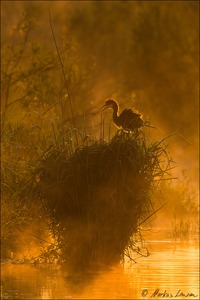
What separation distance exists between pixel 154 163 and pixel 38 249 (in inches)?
161

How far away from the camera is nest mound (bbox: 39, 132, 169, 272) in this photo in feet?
56.9

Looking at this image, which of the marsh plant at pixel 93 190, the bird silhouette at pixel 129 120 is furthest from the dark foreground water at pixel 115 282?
the bird silhouette at pixel 129 120

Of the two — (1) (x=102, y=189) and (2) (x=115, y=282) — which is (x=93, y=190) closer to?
(1) (x=102, y=189)

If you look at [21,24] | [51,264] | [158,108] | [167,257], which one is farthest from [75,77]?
[51,264]

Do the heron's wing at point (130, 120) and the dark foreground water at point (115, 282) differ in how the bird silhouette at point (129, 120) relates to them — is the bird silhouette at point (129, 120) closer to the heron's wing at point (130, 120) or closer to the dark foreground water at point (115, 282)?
the heron's wing at point (130, 120)

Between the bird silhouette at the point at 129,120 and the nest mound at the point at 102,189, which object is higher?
the bird silhouette at the point at 129,120

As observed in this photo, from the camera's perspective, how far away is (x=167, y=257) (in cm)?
2166

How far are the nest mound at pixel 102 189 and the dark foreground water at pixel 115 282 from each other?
1.62ft

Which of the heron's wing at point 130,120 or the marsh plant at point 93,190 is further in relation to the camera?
the heron's wing at point 130,120

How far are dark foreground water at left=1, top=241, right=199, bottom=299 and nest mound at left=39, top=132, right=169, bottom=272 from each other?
0.49 meters

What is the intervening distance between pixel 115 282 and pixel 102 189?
4.64 feet

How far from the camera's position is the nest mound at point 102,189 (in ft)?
56.9

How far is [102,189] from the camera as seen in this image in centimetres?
1738

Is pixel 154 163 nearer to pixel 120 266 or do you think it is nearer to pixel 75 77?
pixel 120 266
